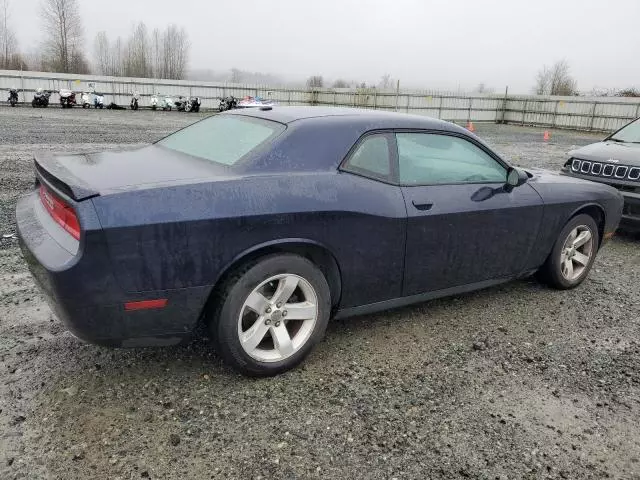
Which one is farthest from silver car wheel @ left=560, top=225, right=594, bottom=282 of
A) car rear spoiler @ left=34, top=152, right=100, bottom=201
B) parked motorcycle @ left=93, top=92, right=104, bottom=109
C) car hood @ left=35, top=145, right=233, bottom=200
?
parked motorcycle @ left=93, top=92, right=104, bottom=109

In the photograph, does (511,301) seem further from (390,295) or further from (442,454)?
(442,454)

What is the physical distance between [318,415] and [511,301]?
91.8 inches

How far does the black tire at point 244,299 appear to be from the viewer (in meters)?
2.73

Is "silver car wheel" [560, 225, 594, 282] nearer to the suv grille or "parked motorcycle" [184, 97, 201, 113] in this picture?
the suv grille

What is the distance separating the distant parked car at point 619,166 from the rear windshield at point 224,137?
4.70 m

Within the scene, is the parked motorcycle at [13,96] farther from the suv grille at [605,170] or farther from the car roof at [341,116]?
the suv grille at [605,170]

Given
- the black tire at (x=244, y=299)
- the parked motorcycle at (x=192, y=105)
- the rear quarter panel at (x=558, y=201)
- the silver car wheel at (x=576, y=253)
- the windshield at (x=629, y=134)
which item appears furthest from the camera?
the parked motorcycle at (x=192, y=105)

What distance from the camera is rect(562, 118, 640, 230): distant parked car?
5.96 m

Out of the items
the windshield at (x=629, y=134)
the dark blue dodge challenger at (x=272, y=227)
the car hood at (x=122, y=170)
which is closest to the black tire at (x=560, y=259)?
the dark blue dodge challenger at (x=272, y=227)

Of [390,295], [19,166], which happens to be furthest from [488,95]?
[390,295]

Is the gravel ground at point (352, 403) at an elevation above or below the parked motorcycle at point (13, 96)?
below

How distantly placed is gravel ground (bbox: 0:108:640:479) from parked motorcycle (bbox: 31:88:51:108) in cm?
2774

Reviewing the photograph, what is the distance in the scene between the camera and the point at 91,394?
2.76 meters

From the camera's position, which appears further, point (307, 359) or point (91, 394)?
point (307, 359)
